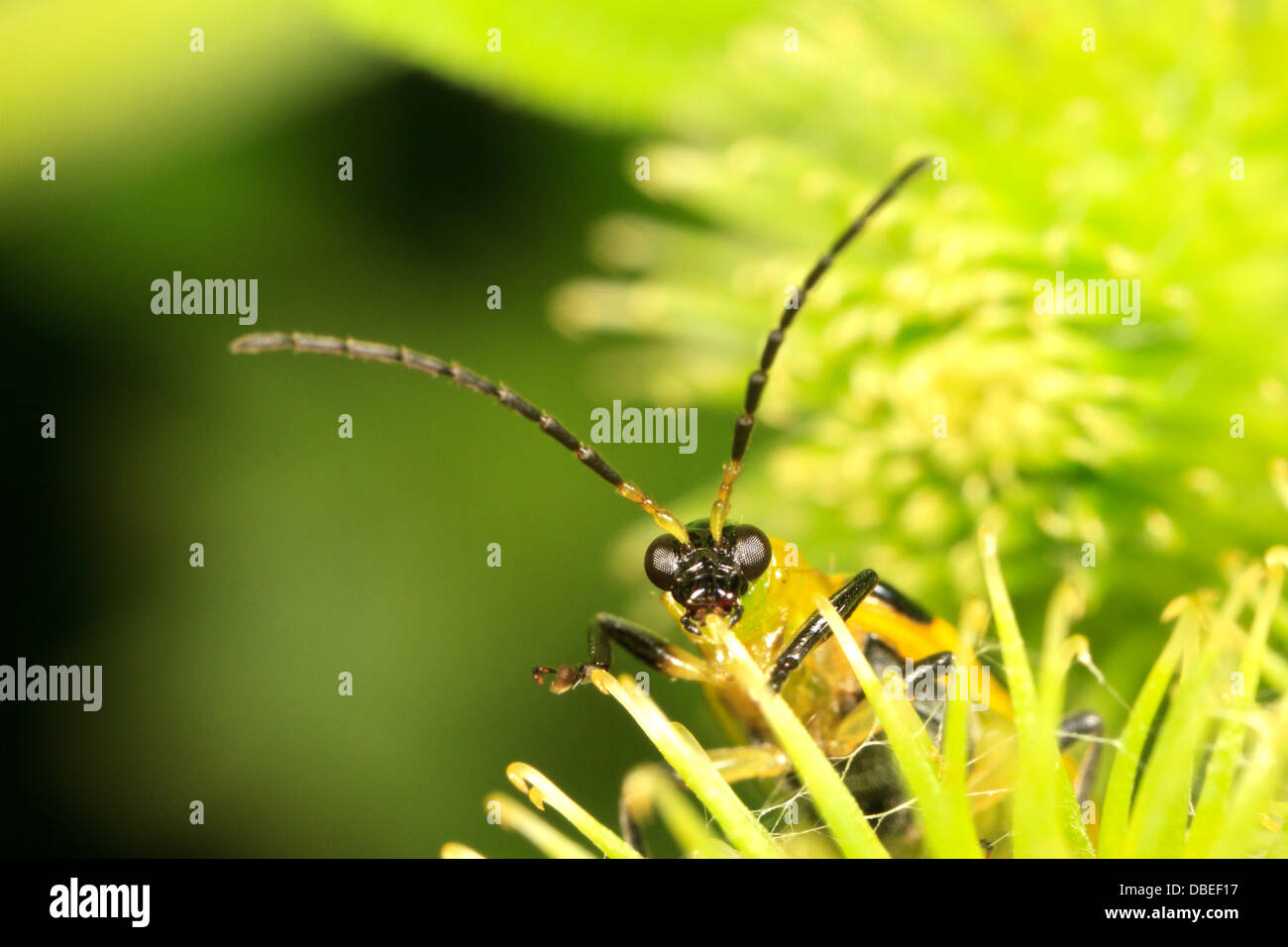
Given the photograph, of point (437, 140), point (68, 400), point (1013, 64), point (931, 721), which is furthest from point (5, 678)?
point (1013, 64)

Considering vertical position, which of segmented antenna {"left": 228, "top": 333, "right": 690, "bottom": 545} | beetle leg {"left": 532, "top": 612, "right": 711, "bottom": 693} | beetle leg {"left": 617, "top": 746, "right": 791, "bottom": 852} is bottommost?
beetle leg {"left": 617, "top": 746, "right": 791, "bottom": 852}

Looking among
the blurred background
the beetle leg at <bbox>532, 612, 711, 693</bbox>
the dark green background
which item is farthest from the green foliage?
the dark green background

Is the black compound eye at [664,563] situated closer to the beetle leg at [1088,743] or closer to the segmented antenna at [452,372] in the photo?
the segmented antenna at [452,372]

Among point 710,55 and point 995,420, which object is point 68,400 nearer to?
point 710,55

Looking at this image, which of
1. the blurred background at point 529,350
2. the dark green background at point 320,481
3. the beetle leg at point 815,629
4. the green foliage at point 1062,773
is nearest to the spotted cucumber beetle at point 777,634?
the beetle leg at point 815,629

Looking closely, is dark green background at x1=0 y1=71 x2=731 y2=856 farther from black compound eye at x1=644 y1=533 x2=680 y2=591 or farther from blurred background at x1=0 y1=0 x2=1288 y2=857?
black compound eye at x1=644 y1=533 x2=680 y2=591

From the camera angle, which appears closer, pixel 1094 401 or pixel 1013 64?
pixel 1094 401

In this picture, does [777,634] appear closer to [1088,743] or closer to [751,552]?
[751,552]

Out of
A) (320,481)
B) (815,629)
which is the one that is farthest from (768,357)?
(320,481)

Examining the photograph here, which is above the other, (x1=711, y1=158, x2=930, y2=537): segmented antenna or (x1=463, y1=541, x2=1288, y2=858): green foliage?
(x1=711, y1=158, x2=930, y2=537): segmented antenna
